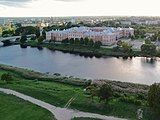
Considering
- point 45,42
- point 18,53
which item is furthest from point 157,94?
point 45,42

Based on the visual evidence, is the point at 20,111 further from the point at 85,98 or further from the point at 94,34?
the point at 94,34

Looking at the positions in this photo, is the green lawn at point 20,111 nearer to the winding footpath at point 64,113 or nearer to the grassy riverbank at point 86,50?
the winding footpath at point 64,113

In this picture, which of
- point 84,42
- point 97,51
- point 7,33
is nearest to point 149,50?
point 97,51

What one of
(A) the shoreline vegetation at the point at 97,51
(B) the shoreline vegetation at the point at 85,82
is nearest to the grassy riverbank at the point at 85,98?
(B) the shoreline vegetation at the point at 85,82

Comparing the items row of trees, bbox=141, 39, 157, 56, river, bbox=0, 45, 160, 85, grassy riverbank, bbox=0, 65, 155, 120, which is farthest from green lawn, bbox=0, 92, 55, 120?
row of trees, bbox=141, 39, 157, 56

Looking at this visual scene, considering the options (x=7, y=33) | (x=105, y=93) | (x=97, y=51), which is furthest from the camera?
(x=7, y=33)

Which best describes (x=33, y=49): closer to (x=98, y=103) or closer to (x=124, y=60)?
(x=124, y=60)
